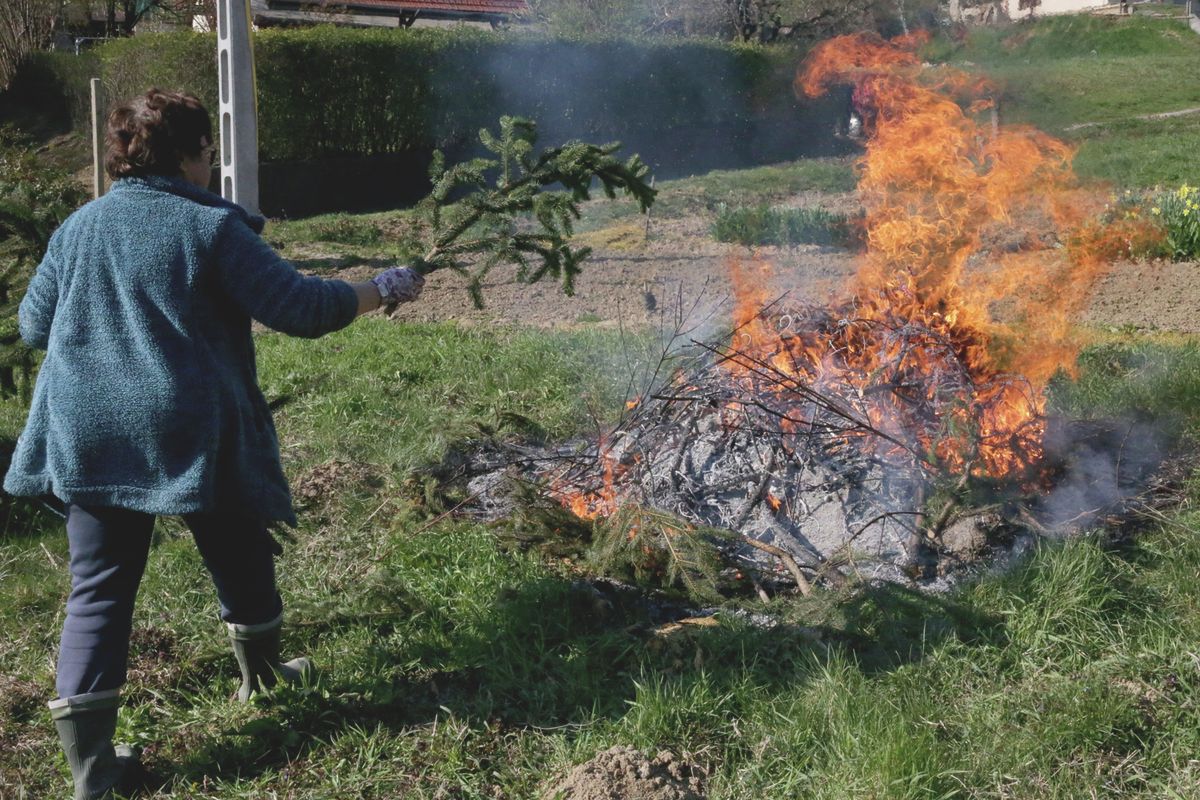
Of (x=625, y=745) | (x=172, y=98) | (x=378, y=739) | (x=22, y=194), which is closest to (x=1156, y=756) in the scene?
(x=625, y=745)

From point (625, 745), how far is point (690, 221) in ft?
33.4

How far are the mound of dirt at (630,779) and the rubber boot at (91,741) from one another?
1.19m

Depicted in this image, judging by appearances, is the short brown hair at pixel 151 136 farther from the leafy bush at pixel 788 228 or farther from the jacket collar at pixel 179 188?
the leafy bush at pixel 788 228

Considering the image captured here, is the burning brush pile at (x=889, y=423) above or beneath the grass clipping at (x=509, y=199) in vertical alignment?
beneath

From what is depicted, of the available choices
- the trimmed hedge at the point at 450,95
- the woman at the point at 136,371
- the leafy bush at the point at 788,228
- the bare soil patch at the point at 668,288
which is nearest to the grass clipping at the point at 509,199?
the woman at the point at 136,371

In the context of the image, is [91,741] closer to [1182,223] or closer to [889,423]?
[889,423]

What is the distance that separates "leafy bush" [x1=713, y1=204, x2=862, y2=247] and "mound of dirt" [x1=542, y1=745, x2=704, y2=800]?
8.02m

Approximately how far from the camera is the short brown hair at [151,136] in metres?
2.94

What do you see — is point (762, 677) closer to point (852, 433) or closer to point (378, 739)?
point (378, 739)

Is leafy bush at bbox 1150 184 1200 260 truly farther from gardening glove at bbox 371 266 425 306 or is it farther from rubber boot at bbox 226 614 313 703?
rubber boot at bbox 226 614 313 703

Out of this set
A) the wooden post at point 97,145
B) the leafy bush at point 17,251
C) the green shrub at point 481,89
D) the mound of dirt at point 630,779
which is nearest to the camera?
the mound of dirt at point 630,779

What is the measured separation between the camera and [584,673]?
11.4 feet

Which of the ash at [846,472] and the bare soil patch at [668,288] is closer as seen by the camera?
the ash at [846,472]

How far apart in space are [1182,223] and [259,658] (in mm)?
8501
